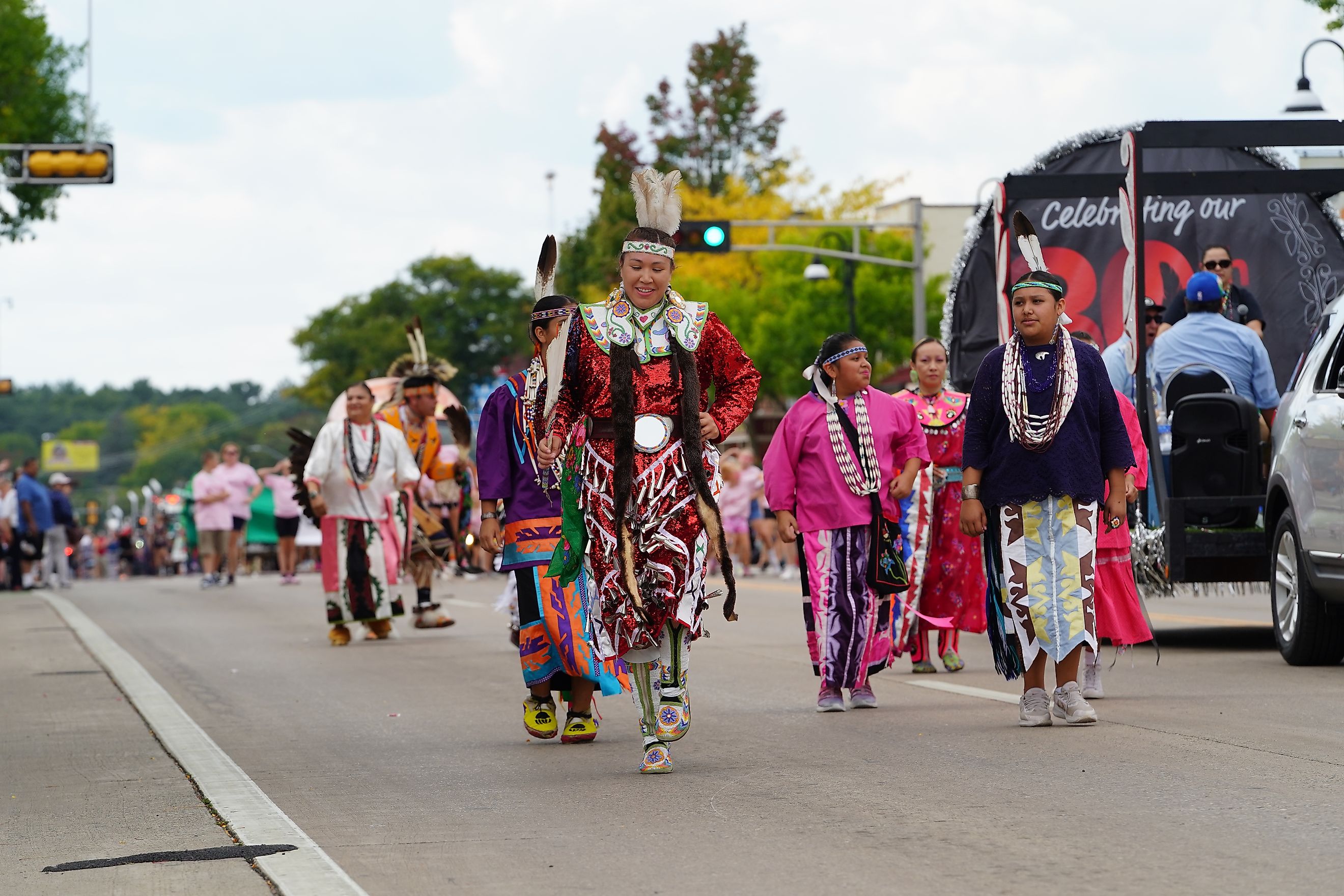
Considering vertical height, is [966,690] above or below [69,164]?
below

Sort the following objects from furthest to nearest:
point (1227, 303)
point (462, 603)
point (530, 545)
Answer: point (462, 603) < point (1227, 303) < point (530, 545)

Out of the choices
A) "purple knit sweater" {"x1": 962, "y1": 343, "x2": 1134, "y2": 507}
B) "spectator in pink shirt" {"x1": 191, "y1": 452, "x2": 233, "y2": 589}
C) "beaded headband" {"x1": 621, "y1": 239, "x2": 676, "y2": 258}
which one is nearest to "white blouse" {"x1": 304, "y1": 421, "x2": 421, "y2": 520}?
"purple knit sweater" {"x1": 962, "y1": 343, "x2": 1134, "y2": 507}

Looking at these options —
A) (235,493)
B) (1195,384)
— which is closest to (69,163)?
(235,493)

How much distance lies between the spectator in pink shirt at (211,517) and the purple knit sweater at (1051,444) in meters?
21.3

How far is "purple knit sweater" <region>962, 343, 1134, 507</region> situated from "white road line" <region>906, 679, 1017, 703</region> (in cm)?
159

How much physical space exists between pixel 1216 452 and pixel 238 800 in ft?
23.2

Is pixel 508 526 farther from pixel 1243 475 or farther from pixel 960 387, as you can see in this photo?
pixel 960 387

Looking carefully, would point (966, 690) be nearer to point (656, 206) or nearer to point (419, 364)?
point (656, 206)

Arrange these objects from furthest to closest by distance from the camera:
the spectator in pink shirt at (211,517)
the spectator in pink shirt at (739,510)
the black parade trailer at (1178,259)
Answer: the spectator in pink shirt at (739,510), the spectator in pink shirt at (211,517), the black parade trailer at (1178,259)

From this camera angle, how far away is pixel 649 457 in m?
7.84

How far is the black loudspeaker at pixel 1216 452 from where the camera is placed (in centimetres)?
1239

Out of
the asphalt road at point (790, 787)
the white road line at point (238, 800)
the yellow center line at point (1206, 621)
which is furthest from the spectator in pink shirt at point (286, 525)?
the asphalt road at point (790, 787)

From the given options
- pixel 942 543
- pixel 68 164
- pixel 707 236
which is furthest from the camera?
pixel 707 236

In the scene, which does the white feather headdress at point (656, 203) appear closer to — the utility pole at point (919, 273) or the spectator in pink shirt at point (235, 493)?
the spectator in pink shirt at point (235, 493)
